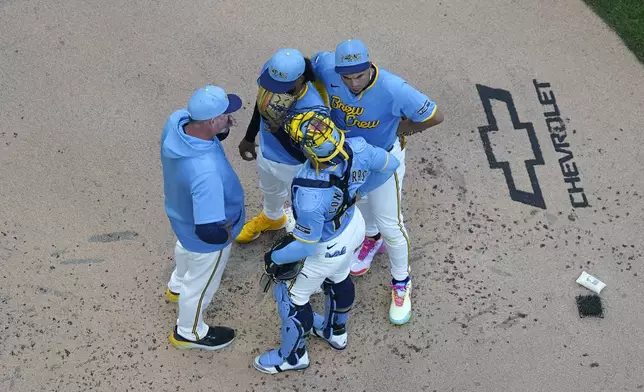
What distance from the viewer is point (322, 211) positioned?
413cm

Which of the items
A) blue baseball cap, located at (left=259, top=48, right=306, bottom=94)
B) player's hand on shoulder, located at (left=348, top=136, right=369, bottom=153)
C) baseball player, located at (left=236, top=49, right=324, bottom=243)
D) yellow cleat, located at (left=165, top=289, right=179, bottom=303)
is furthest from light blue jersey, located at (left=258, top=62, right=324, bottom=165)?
yellow cleat, located at (left=165, top=289, right=179, bottom=303)

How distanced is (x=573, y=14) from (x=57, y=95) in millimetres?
5326

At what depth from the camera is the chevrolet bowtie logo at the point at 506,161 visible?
6195 millimetres

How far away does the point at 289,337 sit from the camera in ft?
15.9

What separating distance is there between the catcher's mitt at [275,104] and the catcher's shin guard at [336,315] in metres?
1.19

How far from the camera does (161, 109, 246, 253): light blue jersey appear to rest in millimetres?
4098

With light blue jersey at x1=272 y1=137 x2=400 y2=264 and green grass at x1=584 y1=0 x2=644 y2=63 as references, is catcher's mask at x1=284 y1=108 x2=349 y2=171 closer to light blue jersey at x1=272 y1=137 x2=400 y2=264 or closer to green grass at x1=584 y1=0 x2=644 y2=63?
light blue jersey at x1=272 y1=137 x2=400 y2=264

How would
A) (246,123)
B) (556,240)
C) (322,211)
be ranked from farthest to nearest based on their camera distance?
1. (246,123)
2. (556,240)
3. (322,211)

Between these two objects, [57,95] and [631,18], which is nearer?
[57,95]

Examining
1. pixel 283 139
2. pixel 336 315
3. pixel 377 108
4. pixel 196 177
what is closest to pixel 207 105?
pixel 196 177

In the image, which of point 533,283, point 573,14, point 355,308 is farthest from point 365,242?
point 573,14

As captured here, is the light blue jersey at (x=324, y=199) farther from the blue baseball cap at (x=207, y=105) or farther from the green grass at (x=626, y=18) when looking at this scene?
the green grass at (x=626, y=18)

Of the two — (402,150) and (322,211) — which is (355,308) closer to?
(402,150)

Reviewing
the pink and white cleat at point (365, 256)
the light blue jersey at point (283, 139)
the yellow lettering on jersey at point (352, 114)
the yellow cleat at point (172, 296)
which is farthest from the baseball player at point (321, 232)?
the yellow cleat at point (172, 296)
